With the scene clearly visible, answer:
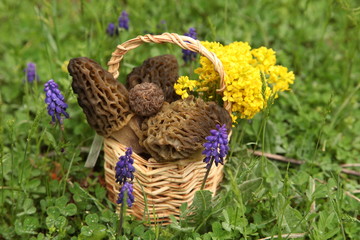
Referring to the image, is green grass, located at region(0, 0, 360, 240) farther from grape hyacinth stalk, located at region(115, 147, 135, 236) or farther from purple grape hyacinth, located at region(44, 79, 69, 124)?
grape hyacinth stalk, located at region(115, 147, 135, 236)

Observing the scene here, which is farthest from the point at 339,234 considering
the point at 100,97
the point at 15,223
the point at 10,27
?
the point at 10,27

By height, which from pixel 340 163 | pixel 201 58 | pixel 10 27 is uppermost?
pixel 201 58

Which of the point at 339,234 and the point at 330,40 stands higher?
the point at 330,40

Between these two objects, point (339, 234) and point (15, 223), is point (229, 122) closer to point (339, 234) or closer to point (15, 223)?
point (339, 234)

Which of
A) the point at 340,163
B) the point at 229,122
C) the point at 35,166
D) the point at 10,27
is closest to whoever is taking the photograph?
the point at 229,122

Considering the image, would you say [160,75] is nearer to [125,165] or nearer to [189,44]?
[189,44]
